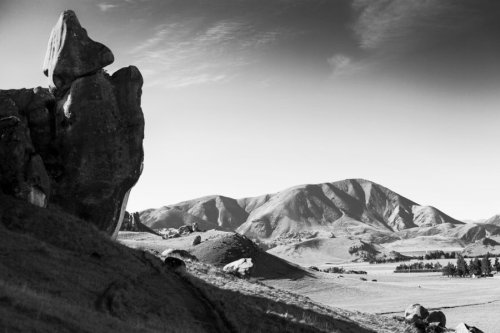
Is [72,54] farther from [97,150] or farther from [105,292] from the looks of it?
[105,292]

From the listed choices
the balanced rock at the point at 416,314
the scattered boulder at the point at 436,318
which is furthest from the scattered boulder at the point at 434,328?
the scattered boulder at the point at 436,318

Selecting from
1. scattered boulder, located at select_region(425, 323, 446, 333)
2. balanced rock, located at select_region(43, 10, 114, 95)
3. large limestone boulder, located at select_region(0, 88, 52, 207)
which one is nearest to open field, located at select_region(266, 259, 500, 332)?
scattered boulder, located at select_region(425, 323, 446, 333)

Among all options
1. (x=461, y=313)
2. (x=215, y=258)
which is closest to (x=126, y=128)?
(x=215, y=258)

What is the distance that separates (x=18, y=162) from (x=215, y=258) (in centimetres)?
7615

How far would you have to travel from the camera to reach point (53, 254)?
34188 mm

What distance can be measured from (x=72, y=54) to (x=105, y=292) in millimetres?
35464

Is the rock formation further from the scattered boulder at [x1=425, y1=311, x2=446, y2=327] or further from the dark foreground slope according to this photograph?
the scattered boulder at [x1=425, y1=311, x2=446, y2=327]

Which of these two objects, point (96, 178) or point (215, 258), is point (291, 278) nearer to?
point (215, 258)

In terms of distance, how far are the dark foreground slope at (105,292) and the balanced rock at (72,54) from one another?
2040cm

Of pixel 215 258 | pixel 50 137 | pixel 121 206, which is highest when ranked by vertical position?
pixel 50 137

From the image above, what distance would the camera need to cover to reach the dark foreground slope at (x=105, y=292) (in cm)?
2158

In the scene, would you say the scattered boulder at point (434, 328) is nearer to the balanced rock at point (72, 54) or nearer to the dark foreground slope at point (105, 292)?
the dark foreground slope at point (105, 292)

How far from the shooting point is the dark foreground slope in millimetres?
21578

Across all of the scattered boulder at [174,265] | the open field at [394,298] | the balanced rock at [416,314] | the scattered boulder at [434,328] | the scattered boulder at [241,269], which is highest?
the scattered boulder at [174,265]
